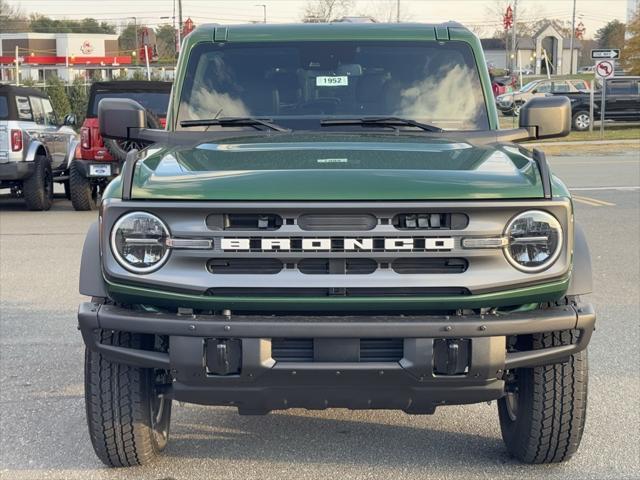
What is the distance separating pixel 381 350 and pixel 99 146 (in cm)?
1111

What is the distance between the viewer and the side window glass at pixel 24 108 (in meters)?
14.7

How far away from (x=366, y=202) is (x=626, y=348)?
11.5 ft

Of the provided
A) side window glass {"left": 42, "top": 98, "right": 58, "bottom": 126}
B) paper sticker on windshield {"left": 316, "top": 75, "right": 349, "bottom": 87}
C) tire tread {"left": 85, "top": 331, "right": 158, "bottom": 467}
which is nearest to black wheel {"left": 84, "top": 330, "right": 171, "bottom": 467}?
tire tread {"left": 85, "top": 331, "right": 158, "bottom": 467}

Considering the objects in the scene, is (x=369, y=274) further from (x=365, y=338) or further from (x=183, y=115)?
(x=183, y=115)

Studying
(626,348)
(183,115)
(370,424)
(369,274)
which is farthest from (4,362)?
(626,348)

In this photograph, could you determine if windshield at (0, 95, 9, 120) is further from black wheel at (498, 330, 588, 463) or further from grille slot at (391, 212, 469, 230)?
grille slot at (391, 212, 469, 230)

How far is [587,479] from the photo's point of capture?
4.26 meters

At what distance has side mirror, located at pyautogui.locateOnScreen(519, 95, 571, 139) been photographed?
5090mm

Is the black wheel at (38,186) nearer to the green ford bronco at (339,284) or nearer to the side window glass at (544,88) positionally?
the green ford bronco at (339,284)

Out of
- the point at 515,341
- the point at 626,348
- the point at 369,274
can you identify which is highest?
the point at 369,274

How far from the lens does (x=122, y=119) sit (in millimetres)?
5199

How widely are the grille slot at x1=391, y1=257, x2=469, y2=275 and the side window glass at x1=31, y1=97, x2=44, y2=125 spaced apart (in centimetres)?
1259

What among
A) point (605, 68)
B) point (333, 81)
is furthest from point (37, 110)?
point (605, 68)

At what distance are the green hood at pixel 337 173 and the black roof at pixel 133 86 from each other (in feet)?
33.7
